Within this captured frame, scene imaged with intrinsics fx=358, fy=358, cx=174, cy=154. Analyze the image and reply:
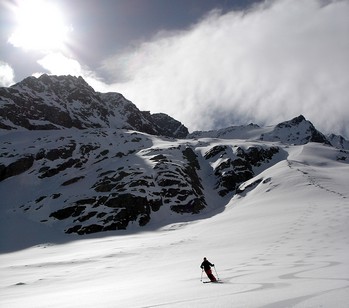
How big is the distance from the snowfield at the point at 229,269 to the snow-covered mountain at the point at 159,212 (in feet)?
0.37

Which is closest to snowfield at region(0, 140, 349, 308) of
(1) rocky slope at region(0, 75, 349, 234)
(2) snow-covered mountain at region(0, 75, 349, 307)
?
(2) snow-covered mountain at region(0, 75, 349, 307)

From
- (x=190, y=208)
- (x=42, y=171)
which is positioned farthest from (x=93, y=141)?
(x=190, y=208)

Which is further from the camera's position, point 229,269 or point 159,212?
point 159,212

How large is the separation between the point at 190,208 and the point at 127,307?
81.3 metres

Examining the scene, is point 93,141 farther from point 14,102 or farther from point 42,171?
point 14,102

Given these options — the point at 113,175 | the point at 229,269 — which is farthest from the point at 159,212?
the point at 229,269

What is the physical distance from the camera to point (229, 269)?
16.9m

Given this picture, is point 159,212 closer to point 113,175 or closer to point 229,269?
point 113,175

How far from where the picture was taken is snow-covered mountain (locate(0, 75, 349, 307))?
687 inches

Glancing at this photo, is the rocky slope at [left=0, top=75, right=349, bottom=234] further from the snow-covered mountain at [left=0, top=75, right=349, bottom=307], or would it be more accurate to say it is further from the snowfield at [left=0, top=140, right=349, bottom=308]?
the snowfield at [left=0, top=140, right=349, bottom=308]

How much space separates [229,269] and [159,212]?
69.9m

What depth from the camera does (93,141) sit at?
422ft

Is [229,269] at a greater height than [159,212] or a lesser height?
lesser

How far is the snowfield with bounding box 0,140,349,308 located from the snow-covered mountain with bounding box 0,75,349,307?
0.11 meters
